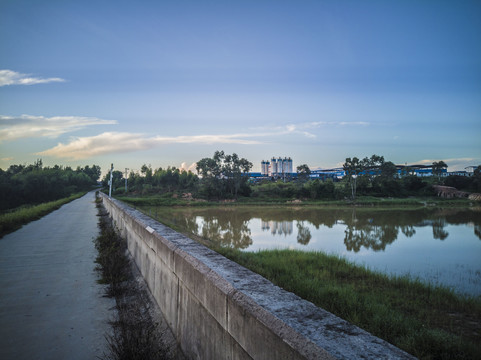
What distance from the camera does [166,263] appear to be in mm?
4180

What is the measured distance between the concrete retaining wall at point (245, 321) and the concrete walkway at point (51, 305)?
4.21 ft

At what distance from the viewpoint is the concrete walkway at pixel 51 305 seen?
12.4 feet

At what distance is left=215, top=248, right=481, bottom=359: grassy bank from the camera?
3541 mm

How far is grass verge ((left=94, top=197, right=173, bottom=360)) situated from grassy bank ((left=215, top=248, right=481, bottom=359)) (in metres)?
2.34

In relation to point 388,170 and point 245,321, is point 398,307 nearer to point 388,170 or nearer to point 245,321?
point 245,321

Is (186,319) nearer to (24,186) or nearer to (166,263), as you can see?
(166,263)

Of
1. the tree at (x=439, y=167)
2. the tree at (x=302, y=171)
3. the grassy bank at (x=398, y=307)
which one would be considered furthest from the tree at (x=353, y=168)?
the grassy bank at (x=398, y=307)

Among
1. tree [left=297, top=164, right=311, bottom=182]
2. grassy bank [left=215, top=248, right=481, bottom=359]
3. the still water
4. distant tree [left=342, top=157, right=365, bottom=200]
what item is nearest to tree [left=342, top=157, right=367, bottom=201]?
distant tree [left=342, top=157, right=365, bottom=200]

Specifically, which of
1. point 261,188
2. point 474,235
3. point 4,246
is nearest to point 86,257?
point 4,246

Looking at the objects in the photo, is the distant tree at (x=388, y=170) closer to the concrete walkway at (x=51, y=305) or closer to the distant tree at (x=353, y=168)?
the distant tree at (x=353, y=168)

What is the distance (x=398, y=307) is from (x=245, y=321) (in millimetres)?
4781

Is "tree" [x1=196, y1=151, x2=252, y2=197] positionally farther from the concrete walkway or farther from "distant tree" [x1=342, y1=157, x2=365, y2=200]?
the concrete walkway

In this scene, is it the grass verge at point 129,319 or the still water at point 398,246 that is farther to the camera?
the still water at point 398,246

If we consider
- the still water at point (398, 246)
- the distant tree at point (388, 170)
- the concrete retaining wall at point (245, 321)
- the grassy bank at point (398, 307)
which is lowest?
the still water at point (398, 246)
